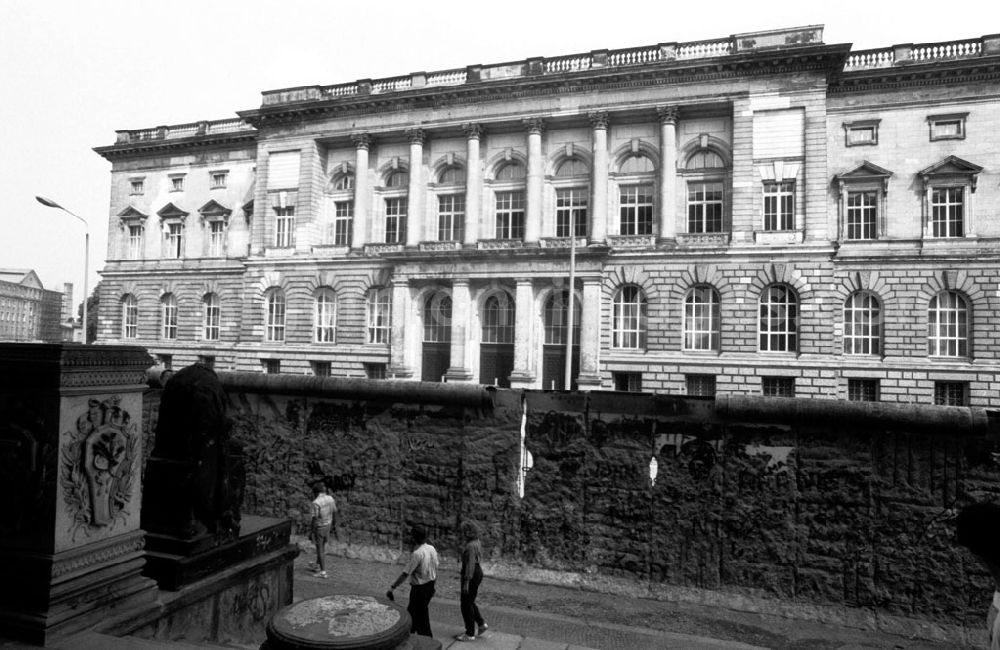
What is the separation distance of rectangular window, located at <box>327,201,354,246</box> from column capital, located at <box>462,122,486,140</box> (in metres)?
8.32

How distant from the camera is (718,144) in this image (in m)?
29.5

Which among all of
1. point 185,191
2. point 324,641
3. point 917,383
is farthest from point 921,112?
point 185,191

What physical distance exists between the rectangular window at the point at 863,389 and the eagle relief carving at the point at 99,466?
29.6 m

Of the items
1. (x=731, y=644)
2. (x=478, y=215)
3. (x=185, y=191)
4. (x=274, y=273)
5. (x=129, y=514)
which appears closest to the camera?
(x=129, y=514)

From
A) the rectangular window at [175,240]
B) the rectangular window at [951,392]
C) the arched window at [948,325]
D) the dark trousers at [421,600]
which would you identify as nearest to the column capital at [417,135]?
the rectangular window at [175,240]

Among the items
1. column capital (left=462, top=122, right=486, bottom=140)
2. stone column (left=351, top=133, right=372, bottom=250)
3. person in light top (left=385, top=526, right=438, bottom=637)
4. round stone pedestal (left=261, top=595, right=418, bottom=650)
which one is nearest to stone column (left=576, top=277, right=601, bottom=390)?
column capital (left=462, top=122, right=486, bottom=140)

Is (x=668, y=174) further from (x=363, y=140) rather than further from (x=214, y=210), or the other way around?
(x=214, y=210)

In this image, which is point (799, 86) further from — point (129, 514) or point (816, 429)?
point (129, 514)

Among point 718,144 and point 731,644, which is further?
point 718,144

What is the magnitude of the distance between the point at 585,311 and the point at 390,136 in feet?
49.4

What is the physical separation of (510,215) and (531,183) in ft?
7.31

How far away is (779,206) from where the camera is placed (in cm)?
2816

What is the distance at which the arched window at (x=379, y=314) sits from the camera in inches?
1357

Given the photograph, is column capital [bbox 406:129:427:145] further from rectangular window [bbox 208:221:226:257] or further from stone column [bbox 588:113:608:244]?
rectangular window [bbox 208:221:226:257]
